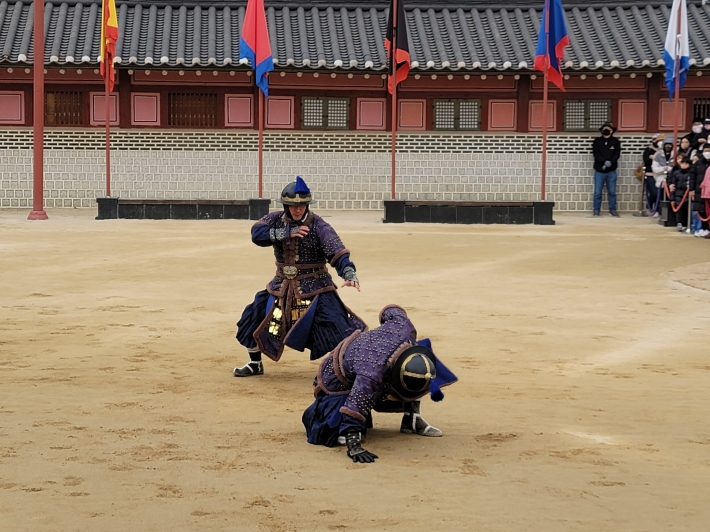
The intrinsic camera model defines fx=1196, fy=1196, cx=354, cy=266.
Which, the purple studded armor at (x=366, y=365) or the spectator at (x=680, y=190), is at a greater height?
the spectator at (x=680, y=190)

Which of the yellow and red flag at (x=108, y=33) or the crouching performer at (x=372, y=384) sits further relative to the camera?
the yellow and red flag at (x=108, y=33)

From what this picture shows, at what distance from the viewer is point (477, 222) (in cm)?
2195

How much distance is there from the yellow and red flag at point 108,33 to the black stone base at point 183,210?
263 cm

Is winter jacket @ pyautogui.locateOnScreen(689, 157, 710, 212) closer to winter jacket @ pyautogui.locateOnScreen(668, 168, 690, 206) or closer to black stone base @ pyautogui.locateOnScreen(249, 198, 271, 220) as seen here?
winter jacket @ pyautogui.locateOnScreen(668, 168, 690, 206)

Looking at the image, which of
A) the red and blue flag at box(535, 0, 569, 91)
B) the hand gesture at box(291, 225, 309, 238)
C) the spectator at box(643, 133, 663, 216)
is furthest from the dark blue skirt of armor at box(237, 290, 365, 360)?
the spectator at box(643, 133, 663, 216)

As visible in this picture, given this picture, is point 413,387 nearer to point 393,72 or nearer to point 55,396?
point 55,396

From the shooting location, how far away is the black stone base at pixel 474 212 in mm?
21844

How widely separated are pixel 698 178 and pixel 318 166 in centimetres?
839

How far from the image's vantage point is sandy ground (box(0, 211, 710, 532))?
492 cm

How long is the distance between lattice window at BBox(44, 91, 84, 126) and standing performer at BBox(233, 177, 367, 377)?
17715 millimetres


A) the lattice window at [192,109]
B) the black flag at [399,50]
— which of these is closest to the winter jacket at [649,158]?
the black flag at [399,50]

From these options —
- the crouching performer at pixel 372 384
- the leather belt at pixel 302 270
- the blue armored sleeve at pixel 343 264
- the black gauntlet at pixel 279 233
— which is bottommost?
the crouching performer at pixel 372 384

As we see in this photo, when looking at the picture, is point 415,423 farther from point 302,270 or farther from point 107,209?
point 107,209

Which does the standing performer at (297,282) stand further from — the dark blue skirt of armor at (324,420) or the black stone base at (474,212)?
the black stone base at (474,212)
